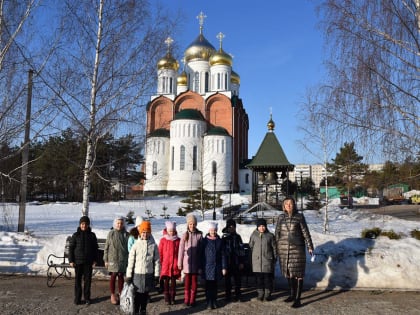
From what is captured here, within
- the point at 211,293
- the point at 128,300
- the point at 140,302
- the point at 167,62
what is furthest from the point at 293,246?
the point at 167,62

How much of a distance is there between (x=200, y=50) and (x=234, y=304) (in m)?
40.9

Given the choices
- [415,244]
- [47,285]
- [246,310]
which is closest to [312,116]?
[415,244]

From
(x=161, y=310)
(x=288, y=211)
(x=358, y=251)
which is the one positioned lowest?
(x=161, y=310)

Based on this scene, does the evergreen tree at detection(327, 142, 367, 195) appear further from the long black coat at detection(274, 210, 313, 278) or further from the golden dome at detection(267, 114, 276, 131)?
the golden dome at detection(267, 114, 276, 131)

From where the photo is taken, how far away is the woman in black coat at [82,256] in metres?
5.34

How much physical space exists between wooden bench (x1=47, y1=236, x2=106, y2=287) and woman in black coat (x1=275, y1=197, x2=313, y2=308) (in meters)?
3.15

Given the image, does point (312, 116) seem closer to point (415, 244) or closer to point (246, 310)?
point (415, 244)

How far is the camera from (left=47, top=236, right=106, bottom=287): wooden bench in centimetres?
660

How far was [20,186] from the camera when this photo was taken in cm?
893

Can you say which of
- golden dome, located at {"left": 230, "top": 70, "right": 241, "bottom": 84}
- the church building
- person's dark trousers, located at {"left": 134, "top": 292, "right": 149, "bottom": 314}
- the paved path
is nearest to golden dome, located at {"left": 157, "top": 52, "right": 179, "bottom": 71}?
the paved path

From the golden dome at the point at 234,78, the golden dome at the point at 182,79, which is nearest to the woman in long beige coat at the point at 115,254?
the golden dome at the point at 182,79

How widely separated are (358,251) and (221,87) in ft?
118

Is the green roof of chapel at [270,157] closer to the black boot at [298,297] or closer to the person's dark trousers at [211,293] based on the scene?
the black boot at [298,297]

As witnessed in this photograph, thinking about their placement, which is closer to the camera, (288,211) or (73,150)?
(288,211)
